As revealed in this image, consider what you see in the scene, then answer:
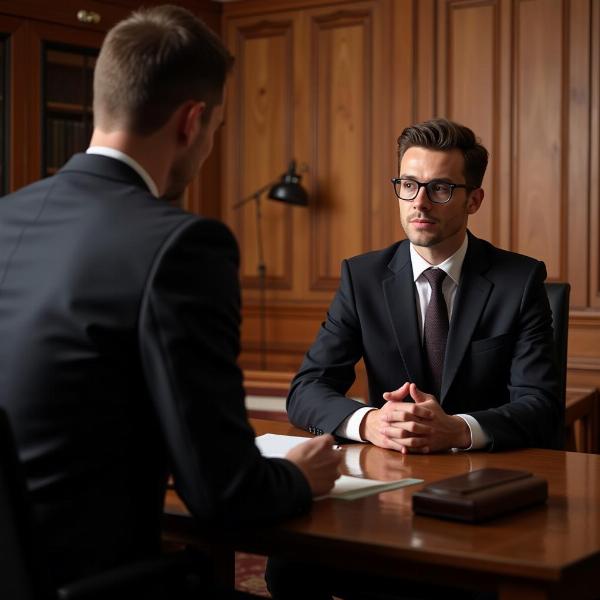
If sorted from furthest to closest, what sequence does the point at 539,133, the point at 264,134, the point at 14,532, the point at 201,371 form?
the point at 264,134 → the point at 539,133 → the point at 201,371 → the point at 14,532

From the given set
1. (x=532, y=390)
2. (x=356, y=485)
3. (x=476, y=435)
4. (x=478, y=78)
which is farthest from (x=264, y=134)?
(x=356, y=485)

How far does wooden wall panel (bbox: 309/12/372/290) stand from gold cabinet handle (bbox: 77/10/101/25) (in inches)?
50.5

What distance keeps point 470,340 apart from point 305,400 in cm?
48

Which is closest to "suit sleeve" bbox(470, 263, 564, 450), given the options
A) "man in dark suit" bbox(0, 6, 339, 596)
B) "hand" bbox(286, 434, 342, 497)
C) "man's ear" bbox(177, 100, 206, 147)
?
"hand" bbox(286, 434, 342, 497)

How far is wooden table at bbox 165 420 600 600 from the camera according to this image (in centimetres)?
144

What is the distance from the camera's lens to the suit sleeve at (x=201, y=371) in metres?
1.46

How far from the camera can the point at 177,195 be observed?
1794 millimetres

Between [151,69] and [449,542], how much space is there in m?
0.88

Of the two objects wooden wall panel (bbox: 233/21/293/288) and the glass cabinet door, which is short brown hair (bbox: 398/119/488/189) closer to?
the glass cabinet door

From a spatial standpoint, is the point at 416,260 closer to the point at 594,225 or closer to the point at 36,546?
the point at 36,546

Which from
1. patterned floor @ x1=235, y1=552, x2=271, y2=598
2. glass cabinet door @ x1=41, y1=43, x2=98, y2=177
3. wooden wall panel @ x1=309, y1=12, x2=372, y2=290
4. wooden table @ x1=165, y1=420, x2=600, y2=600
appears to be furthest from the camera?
wooden wall panel @ x1=309, y1=12, x2=372, y2=290

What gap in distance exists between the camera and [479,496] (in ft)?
5.42

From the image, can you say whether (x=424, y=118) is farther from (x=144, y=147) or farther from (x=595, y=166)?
(x=144, y=147)


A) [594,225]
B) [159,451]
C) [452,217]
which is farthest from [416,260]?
[594,225]
